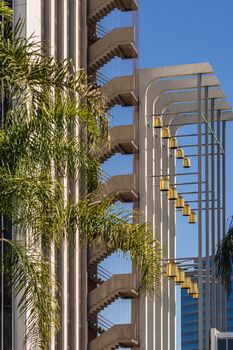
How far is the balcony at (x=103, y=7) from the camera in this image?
307 ft

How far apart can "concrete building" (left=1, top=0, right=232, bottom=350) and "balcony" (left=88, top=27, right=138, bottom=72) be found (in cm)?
6

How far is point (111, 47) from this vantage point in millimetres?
92312

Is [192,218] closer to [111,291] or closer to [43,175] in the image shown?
[111,291]

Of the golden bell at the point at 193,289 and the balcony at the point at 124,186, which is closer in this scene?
the golden bell at the point at 193,289

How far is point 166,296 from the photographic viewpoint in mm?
94188

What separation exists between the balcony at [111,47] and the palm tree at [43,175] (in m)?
57.4

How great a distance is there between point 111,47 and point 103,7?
2918 mm

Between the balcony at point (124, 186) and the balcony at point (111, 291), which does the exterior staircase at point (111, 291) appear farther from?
the balcony at point (124, 186)

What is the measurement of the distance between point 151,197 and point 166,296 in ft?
22.9

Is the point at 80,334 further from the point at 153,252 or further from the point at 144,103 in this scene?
the point at 153,252

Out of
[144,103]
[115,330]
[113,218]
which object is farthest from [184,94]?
[113,218]

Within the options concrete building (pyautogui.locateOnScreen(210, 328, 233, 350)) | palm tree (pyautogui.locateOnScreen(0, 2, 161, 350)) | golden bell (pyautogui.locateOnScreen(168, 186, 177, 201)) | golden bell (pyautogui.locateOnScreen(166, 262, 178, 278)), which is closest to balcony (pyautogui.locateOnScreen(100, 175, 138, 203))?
golden bell (pyautogui.locateOnScreen(168, 186, 177, 201))

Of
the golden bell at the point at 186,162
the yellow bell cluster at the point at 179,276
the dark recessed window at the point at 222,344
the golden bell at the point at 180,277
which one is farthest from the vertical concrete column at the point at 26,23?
the dark recessed window at the point at 222,344

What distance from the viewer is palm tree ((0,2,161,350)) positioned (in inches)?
1283
